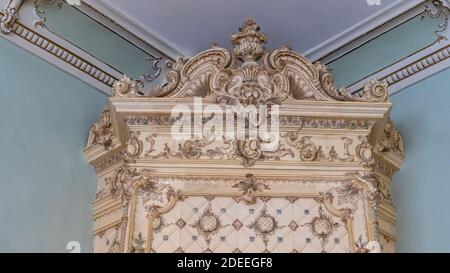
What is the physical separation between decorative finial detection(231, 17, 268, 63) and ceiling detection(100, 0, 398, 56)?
1.74 feet

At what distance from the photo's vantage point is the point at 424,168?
3.39 m

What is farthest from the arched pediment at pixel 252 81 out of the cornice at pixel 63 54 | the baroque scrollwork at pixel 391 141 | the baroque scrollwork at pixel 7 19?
the baroque scrollwork at pixel 7 19

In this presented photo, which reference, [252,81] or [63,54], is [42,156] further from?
[252,81]

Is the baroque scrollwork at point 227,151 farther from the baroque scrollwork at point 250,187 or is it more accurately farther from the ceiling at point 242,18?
the ceiling at point 242,18

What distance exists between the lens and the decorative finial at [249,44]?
3195 mm

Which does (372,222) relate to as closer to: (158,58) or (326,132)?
(326,132)

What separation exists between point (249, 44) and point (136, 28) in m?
0.90

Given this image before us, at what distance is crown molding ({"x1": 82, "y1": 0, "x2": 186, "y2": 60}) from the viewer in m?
3.69

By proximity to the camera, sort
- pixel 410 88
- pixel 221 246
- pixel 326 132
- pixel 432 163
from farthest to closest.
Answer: pixel 410 88 → pixel 432 163 → pixel 326 132 → pixel 221 246

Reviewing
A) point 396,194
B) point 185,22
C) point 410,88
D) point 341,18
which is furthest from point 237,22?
point 396,194

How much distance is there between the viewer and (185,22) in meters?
3.87

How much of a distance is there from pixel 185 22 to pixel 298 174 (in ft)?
4.34

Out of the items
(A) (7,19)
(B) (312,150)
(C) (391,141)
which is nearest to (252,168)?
(B) (312,150)

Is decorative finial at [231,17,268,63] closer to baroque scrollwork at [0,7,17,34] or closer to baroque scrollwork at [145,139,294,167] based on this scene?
baroque scrollwork at [145,139,294,167]
